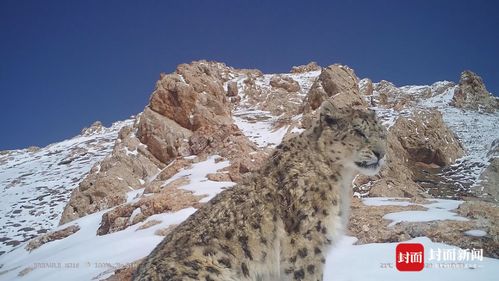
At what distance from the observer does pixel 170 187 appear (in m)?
19.7

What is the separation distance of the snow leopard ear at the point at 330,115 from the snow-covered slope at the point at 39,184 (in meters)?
34.4

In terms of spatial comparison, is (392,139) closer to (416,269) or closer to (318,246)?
(416,269)

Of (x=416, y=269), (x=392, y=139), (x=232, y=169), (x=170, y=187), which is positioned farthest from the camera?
(x=392, y=139)

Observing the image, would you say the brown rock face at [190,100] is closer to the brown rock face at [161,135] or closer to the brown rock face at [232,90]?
the brown rock face at [161,135]

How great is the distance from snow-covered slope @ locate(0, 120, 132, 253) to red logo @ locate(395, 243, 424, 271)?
33.0 meters

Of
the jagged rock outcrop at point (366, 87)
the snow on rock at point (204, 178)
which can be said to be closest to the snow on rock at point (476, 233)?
the snow on rock at point (204, 178)

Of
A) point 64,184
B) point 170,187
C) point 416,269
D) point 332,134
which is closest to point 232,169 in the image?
point 170,187

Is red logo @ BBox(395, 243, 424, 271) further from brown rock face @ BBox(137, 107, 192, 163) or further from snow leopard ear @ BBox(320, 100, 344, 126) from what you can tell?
brown rock face @ BBox(137, 107, 192, 163)

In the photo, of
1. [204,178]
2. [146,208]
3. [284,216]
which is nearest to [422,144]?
[204,178]

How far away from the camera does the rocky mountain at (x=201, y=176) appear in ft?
41.4

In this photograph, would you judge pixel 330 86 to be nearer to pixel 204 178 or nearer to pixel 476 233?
pixel 204 178

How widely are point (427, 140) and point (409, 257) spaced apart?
1209 inches

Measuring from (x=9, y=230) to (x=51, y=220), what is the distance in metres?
3.60

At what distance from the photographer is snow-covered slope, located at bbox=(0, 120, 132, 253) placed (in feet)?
136
